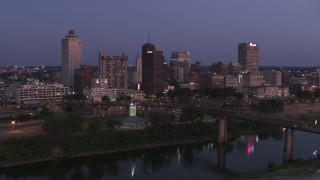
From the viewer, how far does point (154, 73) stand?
166 ft

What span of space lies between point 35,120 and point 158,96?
18995 mm

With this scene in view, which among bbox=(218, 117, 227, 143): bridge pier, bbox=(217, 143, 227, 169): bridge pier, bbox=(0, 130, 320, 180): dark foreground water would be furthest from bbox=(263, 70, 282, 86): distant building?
bbox=(217, 143, 227, 169): bridge pier

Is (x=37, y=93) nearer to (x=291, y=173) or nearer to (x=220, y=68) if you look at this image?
(x=291, y=173)

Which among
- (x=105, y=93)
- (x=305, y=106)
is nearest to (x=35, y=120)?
(x=105, y=93)

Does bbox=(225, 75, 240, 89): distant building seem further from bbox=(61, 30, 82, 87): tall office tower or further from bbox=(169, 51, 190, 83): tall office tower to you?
bbox=(61, 30, 82, 87): tall office tower

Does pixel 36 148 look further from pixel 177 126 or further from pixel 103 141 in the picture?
pixel 177 126

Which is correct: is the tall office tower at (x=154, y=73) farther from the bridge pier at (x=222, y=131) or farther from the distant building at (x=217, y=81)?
the bridge pier at (x=222, y=131)

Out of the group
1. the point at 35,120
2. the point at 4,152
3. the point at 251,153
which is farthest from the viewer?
the point at 35,120

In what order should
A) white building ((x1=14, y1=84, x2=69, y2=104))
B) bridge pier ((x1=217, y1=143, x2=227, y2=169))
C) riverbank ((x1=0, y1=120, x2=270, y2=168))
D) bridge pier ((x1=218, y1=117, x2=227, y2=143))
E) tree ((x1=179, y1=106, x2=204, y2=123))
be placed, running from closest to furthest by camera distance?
1. bridge pier ((x1=217, y1=143, x2=227, y2=169))
2. riverbank ((x1=0, y1=120, x2=270, y2=168))
3. bridge pier ((x1=218, y1=117, x2=227, y2=143))
4. tree ((x1=179, y1=106, x2=204, y2=123))
5. white building ((x1=14, y1=84, x2=69, y2=104))

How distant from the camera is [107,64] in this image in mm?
53031

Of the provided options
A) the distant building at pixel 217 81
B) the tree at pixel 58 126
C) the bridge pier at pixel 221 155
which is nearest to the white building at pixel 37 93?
the tree at pixel 58 126

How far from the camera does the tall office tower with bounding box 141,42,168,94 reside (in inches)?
1984

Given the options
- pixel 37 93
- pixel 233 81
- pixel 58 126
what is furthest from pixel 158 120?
pixel 233 81

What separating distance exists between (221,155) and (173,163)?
7.89 feet
